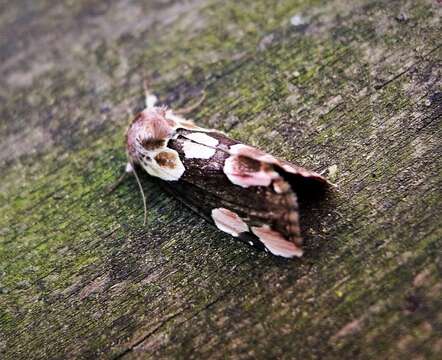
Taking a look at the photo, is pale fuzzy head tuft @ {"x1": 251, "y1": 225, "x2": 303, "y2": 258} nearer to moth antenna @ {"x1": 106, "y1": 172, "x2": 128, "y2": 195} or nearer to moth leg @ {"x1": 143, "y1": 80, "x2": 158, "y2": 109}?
moth antenna @ {"x1": 106, "y1": 172, "x2": 128, "y2": 195}

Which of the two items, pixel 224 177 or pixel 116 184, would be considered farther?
pixel 116 184

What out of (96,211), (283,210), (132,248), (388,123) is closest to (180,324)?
(132,248)

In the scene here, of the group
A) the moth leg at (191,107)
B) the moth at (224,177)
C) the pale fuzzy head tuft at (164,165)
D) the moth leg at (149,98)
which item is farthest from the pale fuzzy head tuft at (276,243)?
the moth leg at (149,98)

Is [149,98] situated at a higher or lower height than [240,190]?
higher

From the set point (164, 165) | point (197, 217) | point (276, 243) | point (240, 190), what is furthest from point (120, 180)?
point (276, 243)

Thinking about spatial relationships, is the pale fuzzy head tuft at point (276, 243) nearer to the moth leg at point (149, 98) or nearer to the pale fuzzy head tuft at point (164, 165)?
the pale fuzzy head tuft at point (164, 165)

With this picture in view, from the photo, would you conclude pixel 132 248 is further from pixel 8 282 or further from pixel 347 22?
pixel 347 22

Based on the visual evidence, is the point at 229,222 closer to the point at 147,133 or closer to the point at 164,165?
the point at 164,165
